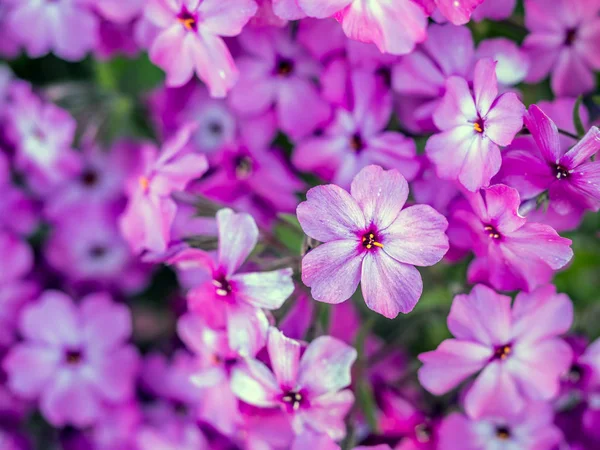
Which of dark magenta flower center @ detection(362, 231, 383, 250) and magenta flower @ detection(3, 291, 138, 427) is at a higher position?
dark magenta flower center @ detection(362, 231, 383, 250)

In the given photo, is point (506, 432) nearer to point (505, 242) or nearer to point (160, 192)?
point (505, 242)

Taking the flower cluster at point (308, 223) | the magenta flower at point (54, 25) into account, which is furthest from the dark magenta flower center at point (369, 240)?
the magenta flower at point (54, 25)

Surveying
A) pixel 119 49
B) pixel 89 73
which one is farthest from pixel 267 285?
pixel 89 73

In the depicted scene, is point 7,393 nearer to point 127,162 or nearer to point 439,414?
point 127,162

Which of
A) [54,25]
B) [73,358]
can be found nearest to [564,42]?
[54,25]

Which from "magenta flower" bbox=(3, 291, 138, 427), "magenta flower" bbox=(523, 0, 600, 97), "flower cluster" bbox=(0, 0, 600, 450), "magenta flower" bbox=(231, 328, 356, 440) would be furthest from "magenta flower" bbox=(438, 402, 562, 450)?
"magenta flower" bbox=(3, 291, 138, 427)

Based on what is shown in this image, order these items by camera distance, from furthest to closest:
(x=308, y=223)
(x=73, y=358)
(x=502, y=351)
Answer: (x=73, y=358) < (x=502, y=351) < (x=308, y=223)

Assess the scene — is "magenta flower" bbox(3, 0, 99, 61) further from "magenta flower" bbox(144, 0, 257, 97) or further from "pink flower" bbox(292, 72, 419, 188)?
"pink flower" bbox(292, 72, 419, 188)
